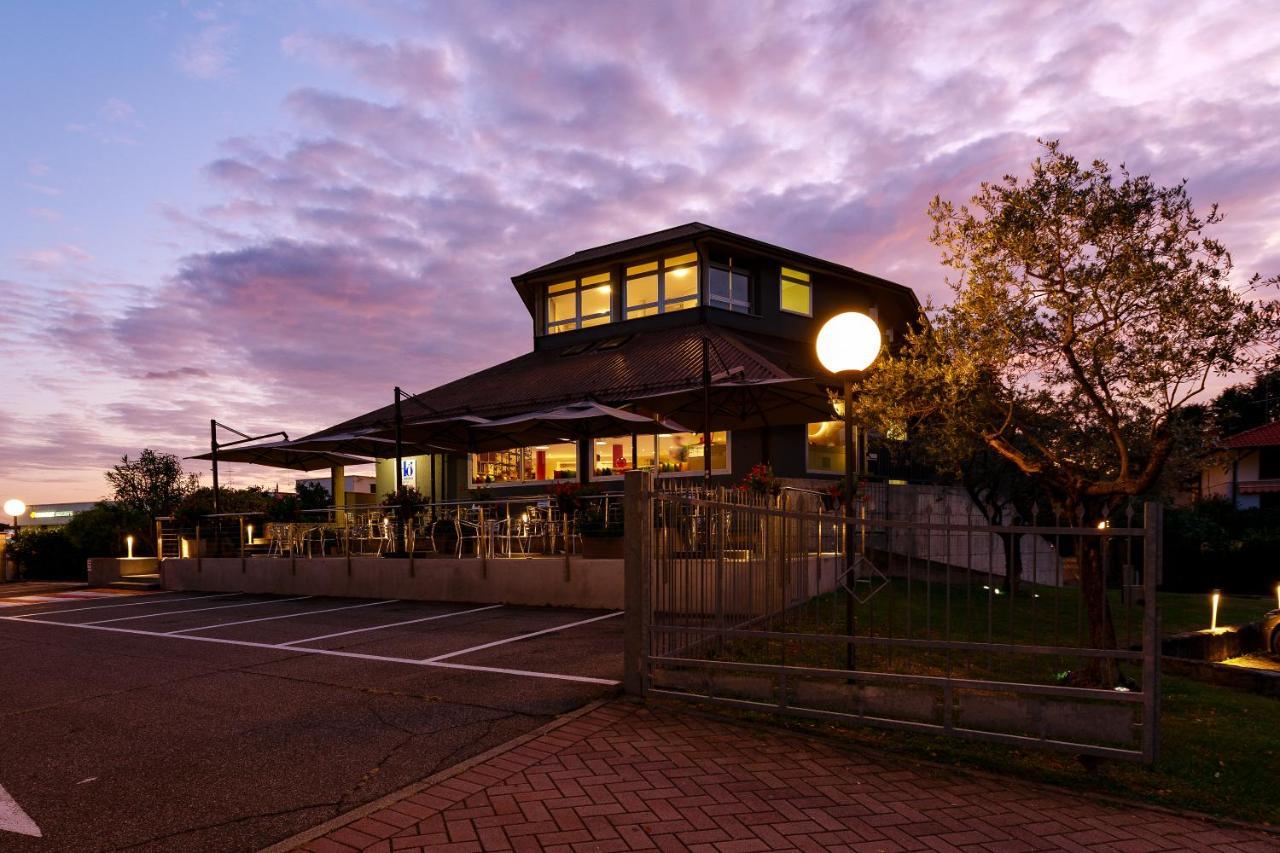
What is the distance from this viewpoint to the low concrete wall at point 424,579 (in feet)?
41.9

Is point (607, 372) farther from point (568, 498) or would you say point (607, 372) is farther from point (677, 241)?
point (568, 498)

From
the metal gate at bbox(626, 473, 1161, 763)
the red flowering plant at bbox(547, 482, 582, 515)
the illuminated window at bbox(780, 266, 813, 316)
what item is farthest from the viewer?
the illuminated window at bbox(780, 266, 813, 316)

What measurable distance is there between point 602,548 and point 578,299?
50.2ft

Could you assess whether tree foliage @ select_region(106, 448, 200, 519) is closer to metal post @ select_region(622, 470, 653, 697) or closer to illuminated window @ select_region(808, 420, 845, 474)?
illuminated window @ select_region(808, 420, 845, 474)

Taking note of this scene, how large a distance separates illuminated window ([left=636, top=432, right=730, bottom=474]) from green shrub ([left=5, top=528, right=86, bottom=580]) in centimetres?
1822

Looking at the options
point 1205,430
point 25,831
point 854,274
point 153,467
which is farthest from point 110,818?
point 153,467

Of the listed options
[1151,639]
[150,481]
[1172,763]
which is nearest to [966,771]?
[1151,639]

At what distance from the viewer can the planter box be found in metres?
12.7

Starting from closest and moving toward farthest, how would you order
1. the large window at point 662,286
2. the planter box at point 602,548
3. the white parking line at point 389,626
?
the white parking line at point 389,626 → the planter box at point 602,548 → the large window at point 662,286

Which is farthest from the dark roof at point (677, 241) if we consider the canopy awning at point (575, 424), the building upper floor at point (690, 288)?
the canopy awning at point (575, 424)

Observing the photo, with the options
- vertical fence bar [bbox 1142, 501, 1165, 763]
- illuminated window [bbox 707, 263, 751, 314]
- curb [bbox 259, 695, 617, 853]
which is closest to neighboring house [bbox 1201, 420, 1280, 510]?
illuminated window [bbox 707, 263, 751, 314]

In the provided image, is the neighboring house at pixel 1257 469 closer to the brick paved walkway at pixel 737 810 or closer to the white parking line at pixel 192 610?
the white parking line at pixel 192 610

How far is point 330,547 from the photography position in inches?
731

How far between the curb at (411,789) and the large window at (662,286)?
1895 centimetres
